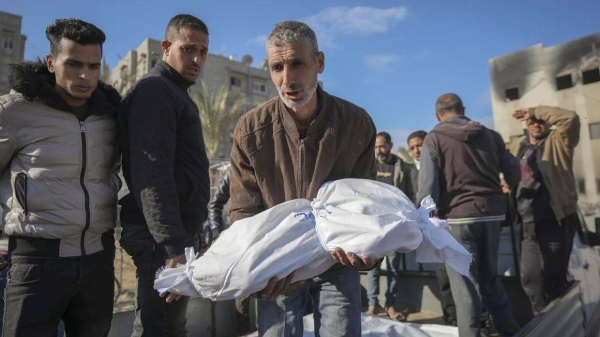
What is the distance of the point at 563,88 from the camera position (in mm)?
26922

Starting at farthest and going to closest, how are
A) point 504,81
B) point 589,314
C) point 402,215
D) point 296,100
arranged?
point 504,81 → point 589,314 → point 296,100 → point 402,215

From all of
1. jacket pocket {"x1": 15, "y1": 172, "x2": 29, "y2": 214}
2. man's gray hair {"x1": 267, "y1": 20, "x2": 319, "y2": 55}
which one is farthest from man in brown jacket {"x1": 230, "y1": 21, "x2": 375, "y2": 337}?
jacket pocket {"x1": 15, "y1": 172, "x2": 29, "y2": 214}

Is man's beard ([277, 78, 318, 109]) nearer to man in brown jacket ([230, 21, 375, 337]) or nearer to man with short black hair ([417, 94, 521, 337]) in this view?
man in brown jacket ([230, 21, 375, 337])

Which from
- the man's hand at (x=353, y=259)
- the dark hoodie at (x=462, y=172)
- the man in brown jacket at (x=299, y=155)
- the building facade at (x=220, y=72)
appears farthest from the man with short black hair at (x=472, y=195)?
the building facade at (x=220, y=72)

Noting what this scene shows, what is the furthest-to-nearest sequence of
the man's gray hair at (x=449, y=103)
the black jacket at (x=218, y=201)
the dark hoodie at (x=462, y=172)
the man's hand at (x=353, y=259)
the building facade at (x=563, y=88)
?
the building facade at (x=563, y=88), the black jacket at (x=218, y=201), the man's gray hair at (x=449, y=103), the dark hoodie at (x=462, y=172), the man's hand at (x=353, y=259)

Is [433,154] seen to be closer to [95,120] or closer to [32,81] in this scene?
[95,120]

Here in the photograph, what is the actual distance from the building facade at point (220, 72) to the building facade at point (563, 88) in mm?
18416

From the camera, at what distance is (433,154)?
3.57 m

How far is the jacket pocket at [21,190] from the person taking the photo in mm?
1768

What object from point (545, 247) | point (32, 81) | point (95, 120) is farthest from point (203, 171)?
point (545, 247)

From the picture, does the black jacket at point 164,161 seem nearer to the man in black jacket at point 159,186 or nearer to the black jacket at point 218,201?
the man in black jacket at point 159,186

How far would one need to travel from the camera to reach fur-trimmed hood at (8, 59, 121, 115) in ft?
6.02

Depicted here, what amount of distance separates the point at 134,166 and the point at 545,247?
4.23m

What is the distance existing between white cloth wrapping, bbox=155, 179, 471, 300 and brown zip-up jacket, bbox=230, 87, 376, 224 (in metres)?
0.19
